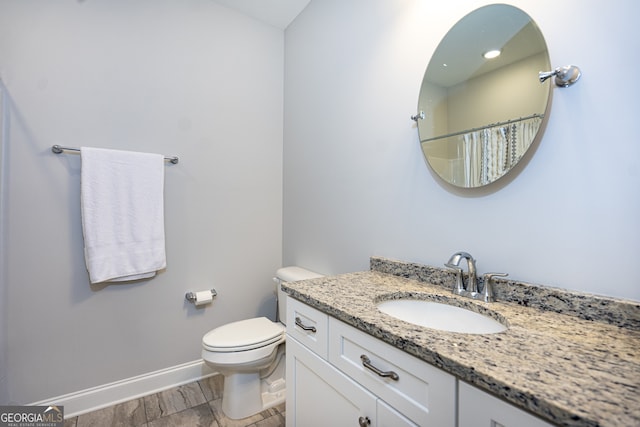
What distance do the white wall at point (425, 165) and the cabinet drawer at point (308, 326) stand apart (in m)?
0.55

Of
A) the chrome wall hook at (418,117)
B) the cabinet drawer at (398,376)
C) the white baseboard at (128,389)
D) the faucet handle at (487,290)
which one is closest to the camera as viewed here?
the cabinet drawer at (398,376)

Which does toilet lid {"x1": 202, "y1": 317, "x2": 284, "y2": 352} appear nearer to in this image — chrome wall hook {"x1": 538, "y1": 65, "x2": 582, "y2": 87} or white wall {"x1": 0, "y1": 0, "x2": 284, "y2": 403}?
white wall {"x1": 0, "y1": 0, "x2": 284, "y2": 403}

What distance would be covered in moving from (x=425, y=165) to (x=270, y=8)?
169 centimetres

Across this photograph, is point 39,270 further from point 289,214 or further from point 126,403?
point 289,214

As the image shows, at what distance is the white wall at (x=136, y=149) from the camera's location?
1.49m

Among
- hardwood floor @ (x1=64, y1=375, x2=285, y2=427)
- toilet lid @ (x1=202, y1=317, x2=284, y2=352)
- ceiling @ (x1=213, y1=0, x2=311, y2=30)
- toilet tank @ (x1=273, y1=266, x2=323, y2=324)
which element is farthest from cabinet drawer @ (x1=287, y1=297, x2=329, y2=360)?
ceiling @ (x1=213, y1=0, x2=311, y2=30)

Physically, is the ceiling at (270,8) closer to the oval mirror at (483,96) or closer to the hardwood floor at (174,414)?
the oval mirror at (483,96)

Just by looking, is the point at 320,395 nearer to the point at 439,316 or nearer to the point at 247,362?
the point at 439,316

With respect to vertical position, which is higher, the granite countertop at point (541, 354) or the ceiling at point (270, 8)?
the ceiling at point (270, 8)

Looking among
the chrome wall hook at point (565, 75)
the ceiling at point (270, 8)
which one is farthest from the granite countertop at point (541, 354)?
the ceiling at point (270, 8)

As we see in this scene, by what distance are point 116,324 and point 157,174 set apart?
92 centimetres

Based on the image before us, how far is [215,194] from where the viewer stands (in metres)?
2.04

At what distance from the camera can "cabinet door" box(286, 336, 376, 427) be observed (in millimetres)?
846

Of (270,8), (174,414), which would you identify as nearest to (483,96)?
(270,8)
